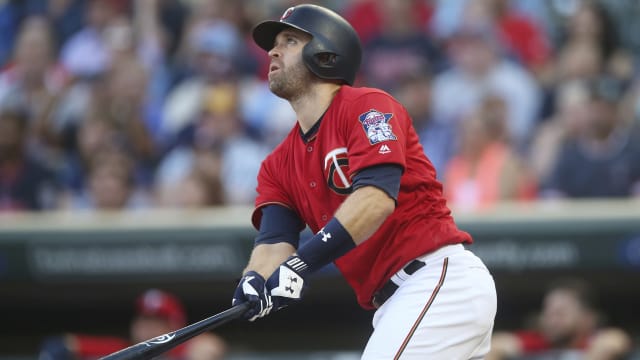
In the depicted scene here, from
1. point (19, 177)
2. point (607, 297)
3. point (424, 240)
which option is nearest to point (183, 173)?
point (19, 177)

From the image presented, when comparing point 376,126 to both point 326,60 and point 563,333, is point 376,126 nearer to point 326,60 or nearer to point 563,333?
point 326,60

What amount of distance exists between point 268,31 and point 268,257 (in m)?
A: 0.87

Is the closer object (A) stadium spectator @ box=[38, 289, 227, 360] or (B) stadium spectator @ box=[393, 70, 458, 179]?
(A) stadium spectator @ box=[38, 289, 227, 360]

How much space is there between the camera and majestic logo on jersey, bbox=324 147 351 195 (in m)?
4.15

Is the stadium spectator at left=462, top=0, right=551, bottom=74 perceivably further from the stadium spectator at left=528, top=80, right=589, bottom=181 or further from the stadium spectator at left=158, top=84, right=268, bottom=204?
the stadium spectator at left=158, top=84, right=268, bottom=204

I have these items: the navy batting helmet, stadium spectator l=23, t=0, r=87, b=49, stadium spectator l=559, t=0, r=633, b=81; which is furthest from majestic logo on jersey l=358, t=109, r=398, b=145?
stadium spectator l=23, t=0, r=87, b=49

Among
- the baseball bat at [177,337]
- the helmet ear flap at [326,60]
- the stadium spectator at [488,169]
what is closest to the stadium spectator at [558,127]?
the stadium spectator at [488,169]

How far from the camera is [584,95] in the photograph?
7.61 metres

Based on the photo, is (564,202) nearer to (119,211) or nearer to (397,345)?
(119,211)

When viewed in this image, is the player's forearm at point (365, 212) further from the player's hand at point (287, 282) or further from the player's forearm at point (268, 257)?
the player's forearm at point (268, 257)

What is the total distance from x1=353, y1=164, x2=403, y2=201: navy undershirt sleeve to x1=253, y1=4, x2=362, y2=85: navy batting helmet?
473 millimetres

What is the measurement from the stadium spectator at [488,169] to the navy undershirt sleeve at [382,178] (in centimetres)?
353

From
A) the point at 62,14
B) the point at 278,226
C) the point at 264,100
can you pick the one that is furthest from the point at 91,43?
the point at 278,226

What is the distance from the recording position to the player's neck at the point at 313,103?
4285mm
